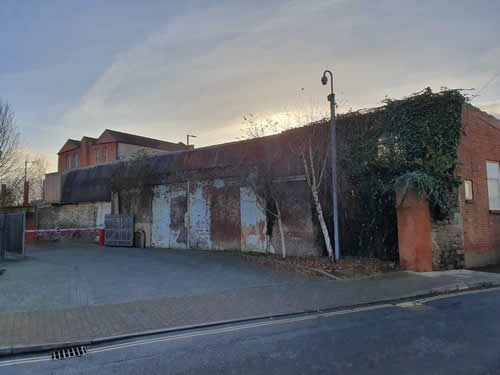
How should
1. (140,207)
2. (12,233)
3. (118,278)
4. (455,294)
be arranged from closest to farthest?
(455,294) → (118,278) → (12,233) → (140,207)

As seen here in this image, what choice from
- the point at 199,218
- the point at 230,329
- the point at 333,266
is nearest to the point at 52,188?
the point at 199,218

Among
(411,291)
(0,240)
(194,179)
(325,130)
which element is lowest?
(411,291)

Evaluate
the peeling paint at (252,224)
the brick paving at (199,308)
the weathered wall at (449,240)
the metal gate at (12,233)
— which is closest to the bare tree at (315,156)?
the peeling paint at (252,224)

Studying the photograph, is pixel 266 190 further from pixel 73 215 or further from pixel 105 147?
pixel 105 147

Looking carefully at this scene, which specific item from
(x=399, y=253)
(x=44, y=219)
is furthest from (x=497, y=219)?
(x=44, y=219)

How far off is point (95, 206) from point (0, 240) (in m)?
9.47

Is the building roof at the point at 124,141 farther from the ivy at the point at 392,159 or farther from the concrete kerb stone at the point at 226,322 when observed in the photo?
the concrete kerb stone at the point at 226,322

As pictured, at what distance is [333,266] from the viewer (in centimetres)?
1123

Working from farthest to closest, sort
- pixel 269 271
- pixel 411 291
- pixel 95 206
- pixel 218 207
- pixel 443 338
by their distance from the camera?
pixel 95 206, pixel 218 207, pixel 269 271, pixel 411 291, pixel 443 338

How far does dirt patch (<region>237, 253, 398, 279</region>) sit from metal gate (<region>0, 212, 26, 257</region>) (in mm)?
9484

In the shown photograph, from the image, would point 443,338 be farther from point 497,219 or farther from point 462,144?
point 497,219

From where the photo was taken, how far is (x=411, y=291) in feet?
29.1

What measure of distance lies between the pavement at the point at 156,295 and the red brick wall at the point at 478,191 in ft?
6.53

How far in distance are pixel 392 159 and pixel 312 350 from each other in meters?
9.27
